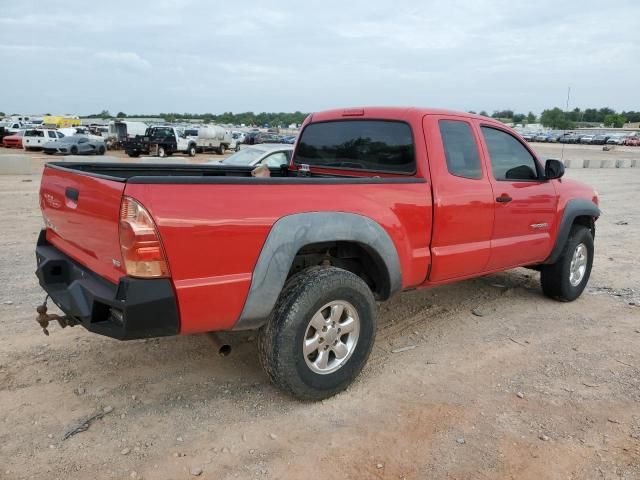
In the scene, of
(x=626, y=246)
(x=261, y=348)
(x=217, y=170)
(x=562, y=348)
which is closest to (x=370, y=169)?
(x=217, y=170)

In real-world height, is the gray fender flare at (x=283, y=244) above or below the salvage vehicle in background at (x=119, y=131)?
below

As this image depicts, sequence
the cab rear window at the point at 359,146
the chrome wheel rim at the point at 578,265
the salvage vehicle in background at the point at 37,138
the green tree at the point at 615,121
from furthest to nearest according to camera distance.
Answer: the green tree at the point at 615,121 → the salvage vehicle in background at the point at 37,138 → the chrome wheel rim at the point at 578,265 → the cab rear window at the point at 359,146

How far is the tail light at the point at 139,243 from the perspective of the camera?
248 cm

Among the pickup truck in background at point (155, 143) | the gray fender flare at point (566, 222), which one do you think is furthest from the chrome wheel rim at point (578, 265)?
the pickup truck in background at point (155, 143)

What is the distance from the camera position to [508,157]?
Result: 4.54m

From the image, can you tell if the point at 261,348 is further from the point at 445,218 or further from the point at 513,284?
the point at 513,284

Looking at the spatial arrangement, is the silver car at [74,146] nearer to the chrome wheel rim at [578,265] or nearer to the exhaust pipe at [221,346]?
the chrome wheel rim at [578,265]

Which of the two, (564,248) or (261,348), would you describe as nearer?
(261,348)

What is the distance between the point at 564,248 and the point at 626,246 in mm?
3875

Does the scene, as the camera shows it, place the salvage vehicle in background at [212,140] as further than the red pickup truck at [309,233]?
Yes

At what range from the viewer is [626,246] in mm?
8180

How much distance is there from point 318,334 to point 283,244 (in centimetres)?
65

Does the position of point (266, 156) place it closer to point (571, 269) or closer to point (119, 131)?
point (571, 269)

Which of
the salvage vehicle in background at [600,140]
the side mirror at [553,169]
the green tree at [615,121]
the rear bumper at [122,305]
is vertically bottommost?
the rear bumper at [122,305]
